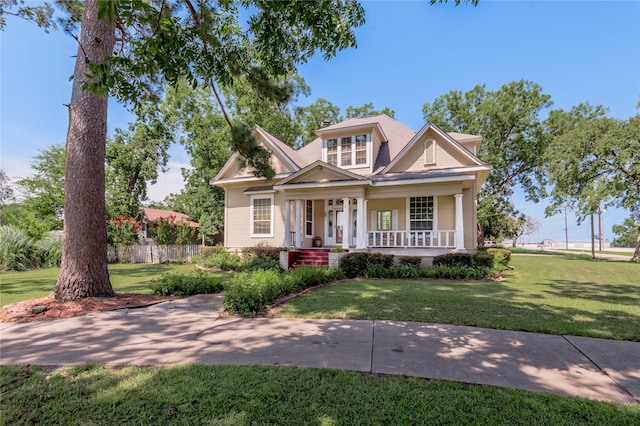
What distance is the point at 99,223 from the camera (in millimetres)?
6875

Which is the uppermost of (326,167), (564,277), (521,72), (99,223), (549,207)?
(521,72)

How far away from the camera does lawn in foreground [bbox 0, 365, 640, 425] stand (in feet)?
8.18

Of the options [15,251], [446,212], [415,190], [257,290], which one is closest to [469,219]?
[446,212]

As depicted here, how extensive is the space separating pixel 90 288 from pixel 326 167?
10250 millimetres

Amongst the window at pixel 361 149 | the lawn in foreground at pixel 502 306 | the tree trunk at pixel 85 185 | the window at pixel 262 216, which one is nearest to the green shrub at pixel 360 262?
the lawn in foreground at pixel 502 306

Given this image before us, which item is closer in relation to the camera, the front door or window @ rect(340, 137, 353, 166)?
window @ rect(340, 137, 353, 166)

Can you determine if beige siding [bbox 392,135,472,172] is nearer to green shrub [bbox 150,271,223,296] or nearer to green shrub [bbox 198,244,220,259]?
green shrub [bbox 150,271,223,296]

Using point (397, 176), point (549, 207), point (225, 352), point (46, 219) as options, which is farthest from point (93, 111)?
point (549, 207)

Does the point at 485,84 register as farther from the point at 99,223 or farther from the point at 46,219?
the point at 46,219

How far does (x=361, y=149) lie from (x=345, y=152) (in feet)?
2.92

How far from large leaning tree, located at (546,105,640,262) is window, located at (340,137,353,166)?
49.4 feet

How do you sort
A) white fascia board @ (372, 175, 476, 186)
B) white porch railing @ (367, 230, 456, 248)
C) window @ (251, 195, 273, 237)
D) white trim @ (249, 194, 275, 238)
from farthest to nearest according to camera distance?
window @ (251, 195, 273, 237)
white trim @ (249, 194, 275, 238)
white porch railing @ (367, 230, 456, 248)
white fascia board @ (372, 175, 476, 186)

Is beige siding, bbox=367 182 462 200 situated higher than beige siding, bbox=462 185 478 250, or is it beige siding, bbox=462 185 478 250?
beige siding, bbox=367 182 462 200

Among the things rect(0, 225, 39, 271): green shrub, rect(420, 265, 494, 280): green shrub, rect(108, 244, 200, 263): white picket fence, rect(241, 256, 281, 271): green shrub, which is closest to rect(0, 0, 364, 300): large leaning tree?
rect(241, 256, 281, 271): green shrub
